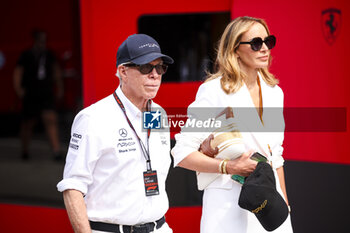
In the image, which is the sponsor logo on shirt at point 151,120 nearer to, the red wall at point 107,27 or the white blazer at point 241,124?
the white blazer at point 241,124

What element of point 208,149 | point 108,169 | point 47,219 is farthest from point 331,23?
point 47,219

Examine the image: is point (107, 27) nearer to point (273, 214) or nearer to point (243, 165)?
point (243, 165)

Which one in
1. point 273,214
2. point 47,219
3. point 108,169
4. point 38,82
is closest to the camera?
point 108,169

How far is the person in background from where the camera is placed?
24.7ft

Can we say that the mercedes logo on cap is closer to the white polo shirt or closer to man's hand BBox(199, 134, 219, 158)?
the white polo shirt

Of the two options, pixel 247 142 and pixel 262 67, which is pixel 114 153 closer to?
pixel 247 142


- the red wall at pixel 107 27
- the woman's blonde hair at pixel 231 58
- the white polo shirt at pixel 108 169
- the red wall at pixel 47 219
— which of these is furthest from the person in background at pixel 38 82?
the white polo shirt at pixel 108 169

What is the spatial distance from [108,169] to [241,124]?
686mm

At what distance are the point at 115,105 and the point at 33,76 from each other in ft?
18.8

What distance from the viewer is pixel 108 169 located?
7.04ft

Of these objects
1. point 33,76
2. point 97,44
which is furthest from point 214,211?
point 33,76

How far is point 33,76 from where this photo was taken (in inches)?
301

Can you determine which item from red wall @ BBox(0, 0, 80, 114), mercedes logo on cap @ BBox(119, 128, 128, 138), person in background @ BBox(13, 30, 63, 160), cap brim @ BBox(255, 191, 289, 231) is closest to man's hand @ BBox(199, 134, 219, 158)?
cap brim @ BBox(255, 191, 289, 231)

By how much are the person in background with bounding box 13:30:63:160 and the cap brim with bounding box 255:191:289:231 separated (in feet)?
18.9
